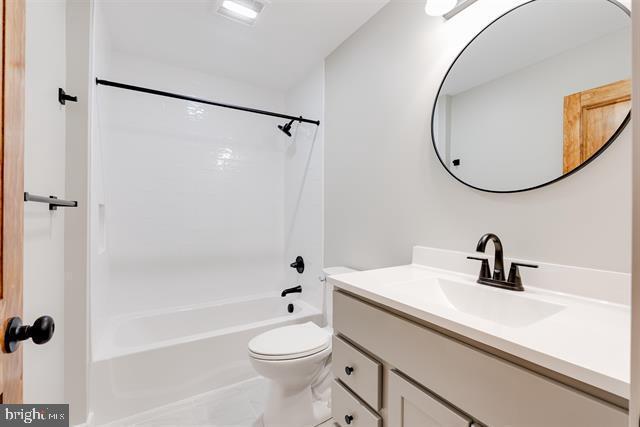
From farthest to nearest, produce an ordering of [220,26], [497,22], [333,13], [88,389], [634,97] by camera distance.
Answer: [220,26]
[333,13]
[88,389]
[497,22]
[634,97]

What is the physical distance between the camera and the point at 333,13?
5.58ft

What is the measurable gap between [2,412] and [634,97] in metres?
1.06

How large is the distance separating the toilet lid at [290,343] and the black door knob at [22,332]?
0.94 metres

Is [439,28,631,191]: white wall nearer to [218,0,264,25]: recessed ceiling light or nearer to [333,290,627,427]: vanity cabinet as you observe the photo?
[333,290,627,427]: vanity cabinet

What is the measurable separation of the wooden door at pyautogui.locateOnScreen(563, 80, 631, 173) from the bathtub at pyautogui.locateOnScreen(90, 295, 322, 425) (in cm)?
177

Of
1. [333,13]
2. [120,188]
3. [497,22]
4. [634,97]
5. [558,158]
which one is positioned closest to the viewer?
[634,97]

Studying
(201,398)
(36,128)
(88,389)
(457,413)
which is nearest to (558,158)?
(457,413)

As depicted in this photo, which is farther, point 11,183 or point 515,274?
point 515,274

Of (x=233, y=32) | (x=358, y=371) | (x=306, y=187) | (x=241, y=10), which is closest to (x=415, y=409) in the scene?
(x=358, y=371)

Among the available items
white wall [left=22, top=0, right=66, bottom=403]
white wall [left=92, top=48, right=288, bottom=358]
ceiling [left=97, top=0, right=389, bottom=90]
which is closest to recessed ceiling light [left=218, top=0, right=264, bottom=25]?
ceiling [left=97, top=0, right=389, bottom=90]

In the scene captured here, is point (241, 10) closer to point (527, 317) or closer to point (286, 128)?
point (286, 128)

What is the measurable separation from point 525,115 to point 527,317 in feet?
2.41

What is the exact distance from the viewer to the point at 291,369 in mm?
1368

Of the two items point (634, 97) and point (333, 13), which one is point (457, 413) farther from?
point (333, 13)
